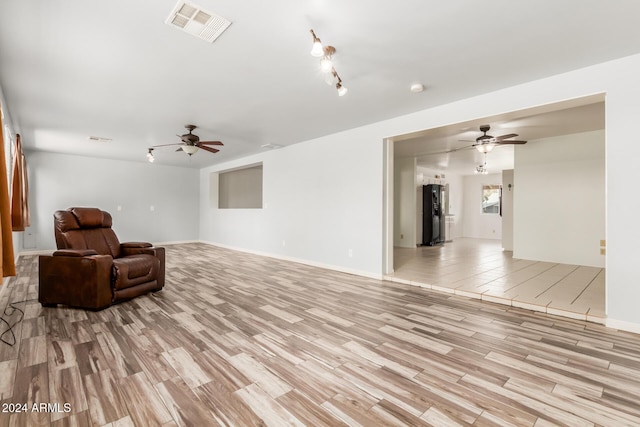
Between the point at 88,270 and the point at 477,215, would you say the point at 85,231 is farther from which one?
the point at 477,215

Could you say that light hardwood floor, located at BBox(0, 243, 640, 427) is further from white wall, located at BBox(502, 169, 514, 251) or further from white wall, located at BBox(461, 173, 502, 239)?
white wall, located at BBox(461, 173, 502, 239)

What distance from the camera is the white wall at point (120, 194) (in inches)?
273

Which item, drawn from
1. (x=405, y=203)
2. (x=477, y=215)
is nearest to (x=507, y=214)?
(x=405, y=203)

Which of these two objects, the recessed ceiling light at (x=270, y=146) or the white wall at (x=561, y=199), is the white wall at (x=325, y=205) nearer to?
the recessed ceiling light at (x=270, y=146)

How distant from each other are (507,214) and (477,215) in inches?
144

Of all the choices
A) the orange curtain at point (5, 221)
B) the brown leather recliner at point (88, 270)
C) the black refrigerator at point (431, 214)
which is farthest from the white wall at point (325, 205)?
the black refrigerator at point (431, 214)

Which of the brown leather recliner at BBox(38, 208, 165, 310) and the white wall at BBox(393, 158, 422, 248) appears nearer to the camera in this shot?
the brown leather recliner at BBox(38, 208, 165, 310)

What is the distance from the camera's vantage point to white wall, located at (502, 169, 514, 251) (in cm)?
767

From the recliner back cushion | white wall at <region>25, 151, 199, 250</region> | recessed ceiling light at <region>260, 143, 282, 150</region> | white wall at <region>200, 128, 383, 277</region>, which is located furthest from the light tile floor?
white wall at <region>25, 151, 199, 250</region>

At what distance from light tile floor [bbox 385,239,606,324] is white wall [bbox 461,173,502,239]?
5101mm

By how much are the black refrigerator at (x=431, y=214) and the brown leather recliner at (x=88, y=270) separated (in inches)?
289

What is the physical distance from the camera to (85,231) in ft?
12.5

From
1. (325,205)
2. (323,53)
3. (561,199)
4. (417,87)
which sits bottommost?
(325,205)

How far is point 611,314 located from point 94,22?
509 cm
